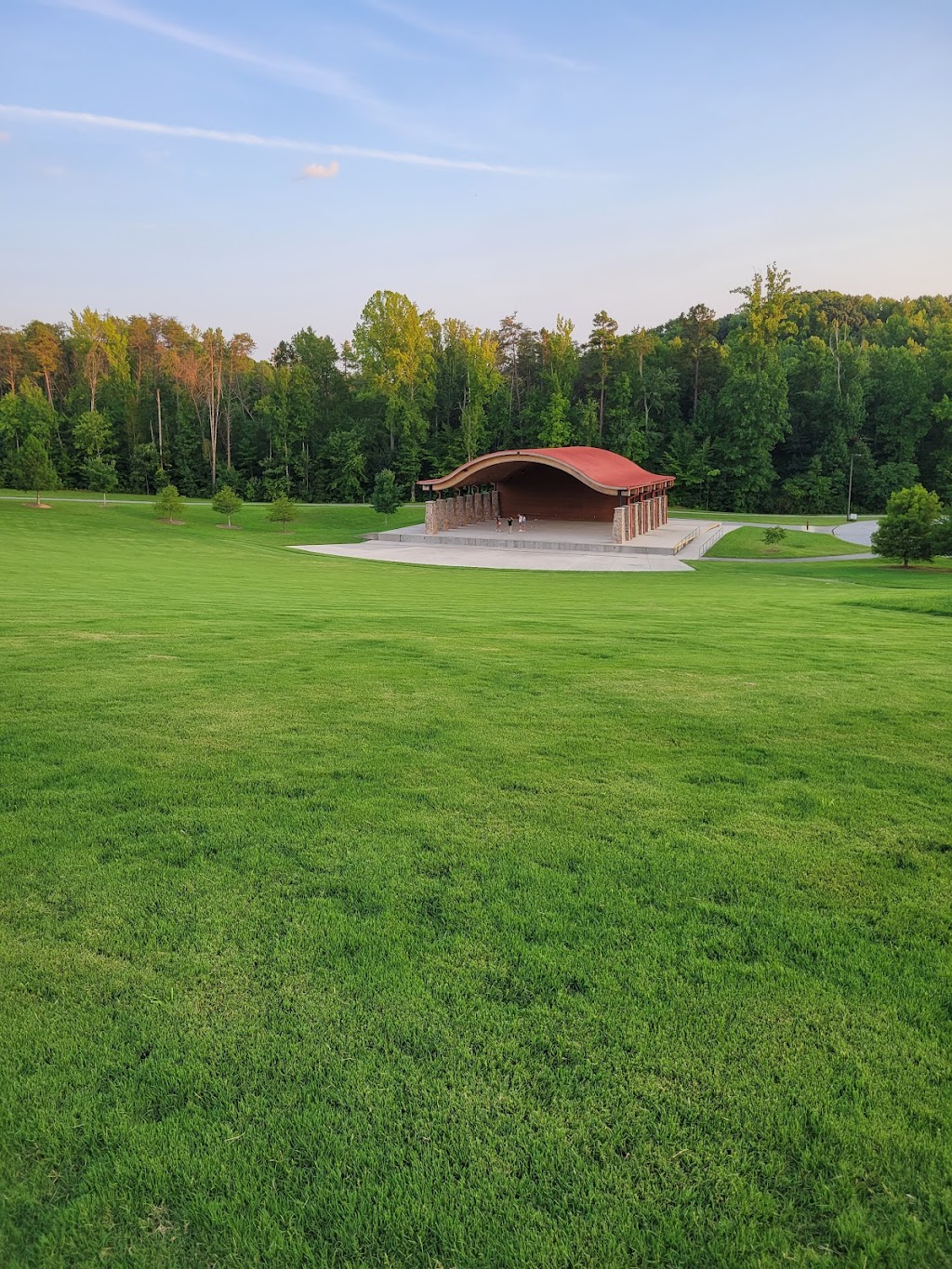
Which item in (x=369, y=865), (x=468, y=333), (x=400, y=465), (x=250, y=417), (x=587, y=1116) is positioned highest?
(x=468, y=333)

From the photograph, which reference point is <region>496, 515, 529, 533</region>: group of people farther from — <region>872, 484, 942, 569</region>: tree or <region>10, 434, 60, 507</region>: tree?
<region>10, 434, 60, 507</region>: tree

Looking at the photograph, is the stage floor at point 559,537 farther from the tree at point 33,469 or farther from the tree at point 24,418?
the tree at point 24,418

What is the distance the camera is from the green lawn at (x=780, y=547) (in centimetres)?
3756

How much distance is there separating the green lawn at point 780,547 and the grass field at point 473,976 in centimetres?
3138

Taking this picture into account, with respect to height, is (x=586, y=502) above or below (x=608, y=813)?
above

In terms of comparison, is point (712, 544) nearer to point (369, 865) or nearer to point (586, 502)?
point (586, 502)

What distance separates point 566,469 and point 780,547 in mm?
11007

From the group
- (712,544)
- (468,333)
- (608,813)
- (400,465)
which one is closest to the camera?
(608,813)

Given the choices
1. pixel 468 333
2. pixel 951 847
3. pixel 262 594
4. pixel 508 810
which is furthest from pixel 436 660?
pixel 468 333

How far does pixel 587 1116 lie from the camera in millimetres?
2816

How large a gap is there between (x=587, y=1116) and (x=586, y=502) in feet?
153

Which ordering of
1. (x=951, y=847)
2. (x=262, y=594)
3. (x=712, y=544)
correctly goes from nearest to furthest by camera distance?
(x=951, y=847) < (x=262, y=594) < (x=712, y=544)

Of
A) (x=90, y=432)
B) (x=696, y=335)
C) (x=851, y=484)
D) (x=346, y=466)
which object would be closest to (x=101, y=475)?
(x=90, y=432)

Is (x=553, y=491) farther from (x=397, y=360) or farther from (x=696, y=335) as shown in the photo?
(x=696, y=335)
